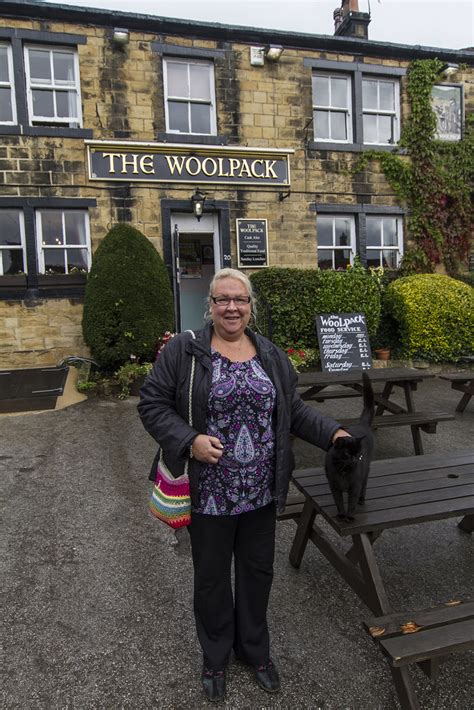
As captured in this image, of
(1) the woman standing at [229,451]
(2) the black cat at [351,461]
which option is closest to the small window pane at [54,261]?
(1) the woman standing at [229,451]

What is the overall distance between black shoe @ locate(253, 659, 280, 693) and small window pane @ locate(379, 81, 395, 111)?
40.3 ft

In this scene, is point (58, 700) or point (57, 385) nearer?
point (58, 700)

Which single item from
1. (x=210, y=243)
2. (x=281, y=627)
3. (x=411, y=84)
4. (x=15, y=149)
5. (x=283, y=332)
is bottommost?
(x=281, y=627)

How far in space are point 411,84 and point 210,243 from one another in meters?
6.10

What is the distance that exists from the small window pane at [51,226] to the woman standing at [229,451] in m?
8.47

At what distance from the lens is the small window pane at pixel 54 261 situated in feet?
31.4

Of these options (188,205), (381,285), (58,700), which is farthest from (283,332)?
(58,700)

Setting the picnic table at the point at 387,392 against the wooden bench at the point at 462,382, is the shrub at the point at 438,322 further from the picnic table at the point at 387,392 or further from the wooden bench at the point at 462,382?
the picnic table at the point at 387,392

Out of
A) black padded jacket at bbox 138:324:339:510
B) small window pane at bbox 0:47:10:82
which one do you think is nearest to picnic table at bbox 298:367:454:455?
black padded jacket at bbox 138:324:339:510

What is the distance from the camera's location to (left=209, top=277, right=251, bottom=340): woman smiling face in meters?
2.09

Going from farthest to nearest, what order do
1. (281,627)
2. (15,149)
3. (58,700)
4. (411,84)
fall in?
(411,84) < (15,149) < (281,627) < (58,700)

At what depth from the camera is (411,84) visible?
11211 mm

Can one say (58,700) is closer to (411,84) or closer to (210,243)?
(210,243)

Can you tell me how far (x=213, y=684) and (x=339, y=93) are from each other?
12.1 m
